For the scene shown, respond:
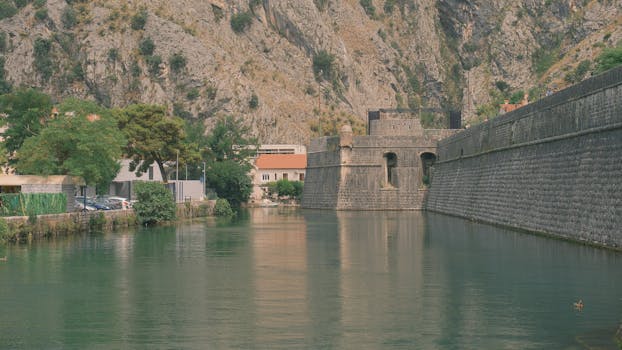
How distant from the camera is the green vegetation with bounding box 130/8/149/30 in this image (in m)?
165

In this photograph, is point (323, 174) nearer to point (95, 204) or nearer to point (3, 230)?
point (95, 204)

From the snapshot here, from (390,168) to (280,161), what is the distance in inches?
1927

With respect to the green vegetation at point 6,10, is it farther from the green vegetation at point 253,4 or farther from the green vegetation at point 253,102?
the green vegetation at point 253,102

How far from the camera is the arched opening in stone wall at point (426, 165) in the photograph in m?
110

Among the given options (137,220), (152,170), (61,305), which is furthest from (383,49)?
(61,305)

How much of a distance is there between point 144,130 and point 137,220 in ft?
80.2

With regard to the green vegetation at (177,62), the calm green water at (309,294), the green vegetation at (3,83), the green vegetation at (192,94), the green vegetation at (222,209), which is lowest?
the calm green water at (309,294)

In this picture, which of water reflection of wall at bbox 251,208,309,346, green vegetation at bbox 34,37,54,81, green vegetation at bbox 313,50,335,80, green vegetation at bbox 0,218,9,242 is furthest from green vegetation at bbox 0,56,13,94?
green vegetation at bbox 0,218,9,242

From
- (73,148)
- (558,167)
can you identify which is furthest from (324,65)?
(558,167)

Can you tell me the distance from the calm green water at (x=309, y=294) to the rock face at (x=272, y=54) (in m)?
107

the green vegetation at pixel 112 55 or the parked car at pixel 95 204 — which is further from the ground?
the green vegetation at pixel 112 55

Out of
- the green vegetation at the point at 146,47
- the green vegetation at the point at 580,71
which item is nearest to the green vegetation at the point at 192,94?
the green vegetation at the point at 146,47

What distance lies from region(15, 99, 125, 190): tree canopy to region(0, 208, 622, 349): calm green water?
14.8 metres

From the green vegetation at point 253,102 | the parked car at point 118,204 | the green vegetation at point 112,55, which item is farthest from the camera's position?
the green vegetation at point 253,102
